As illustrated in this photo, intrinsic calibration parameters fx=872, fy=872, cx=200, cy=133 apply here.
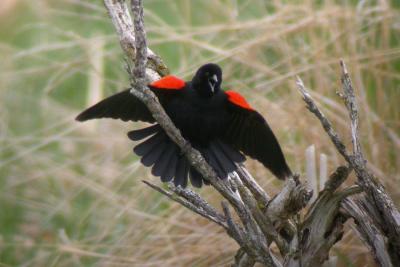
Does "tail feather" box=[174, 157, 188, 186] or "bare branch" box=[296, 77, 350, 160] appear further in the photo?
"tail feather" box=[174, 157, 188, 186]

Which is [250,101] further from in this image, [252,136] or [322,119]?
[322,119]

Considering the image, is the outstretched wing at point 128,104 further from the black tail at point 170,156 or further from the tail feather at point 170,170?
the tail feather at point 170,170

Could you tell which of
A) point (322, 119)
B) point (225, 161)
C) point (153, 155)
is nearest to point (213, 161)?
point (225, 161)

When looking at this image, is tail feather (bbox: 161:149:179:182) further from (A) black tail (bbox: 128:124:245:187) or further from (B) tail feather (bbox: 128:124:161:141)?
(B) tail feather (bbox: 128:124:161:141)

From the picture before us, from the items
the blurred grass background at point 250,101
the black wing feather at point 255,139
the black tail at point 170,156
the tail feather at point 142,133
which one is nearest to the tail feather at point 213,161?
the black tail at point 170,156

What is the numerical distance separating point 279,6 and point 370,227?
2.05 m

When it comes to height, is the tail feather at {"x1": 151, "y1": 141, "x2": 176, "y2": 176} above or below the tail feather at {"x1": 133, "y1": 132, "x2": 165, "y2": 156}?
below

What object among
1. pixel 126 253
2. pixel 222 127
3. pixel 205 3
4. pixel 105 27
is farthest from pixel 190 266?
pixel 105 27

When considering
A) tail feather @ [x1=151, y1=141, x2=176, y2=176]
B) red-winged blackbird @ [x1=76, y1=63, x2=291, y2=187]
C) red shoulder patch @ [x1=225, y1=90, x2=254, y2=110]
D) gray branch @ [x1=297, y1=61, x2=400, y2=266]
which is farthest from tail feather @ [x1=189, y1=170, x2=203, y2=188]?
gray branch @ [x1=297, y1=61, x2=400, y2=266]

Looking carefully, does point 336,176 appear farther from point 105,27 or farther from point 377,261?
point 105,27

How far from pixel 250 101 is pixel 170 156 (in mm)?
1299

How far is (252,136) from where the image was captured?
3461 millimetres

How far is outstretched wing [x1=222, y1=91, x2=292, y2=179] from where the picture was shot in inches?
132

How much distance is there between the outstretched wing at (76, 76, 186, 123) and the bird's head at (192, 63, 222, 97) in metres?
0.07
